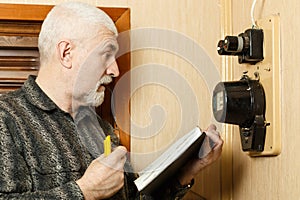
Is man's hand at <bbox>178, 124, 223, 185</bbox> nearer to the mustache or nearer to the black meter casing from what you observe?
the black meter casing

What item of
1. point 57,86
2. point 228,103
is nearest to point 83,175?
point 57,86

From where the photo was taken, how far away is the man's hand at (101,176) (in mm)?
1684

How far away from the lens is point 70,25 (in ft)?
6.25

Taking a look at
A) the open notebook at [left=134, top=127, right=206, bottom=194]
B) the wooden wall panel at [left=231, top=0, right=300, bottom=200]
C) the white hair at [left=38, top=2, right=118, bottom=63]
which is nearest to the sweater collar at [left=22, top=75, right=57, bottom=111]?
the white hair at [left=38, top=2, right=118, bottom=63]

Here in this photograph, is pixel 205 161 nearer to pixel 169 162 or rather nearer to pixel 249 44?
pixel 169 162

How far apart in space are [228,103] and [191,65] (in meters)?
0.44

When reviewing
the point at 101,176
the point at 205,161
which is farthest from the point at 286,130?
the point at 101,176

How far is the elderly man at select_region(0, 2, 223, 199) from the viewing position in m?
1.71

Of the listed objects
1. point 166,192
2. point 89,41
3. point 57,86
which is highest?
point 89,41

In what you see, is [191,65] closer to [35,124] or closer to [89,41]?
[89,41]

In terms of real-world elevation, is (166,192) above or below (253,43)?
below

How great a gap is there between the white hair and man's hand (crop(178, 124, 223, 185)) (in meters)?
0.42

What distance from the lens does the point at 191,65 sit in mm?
2221

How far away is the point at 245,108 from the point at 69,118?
19.4 inches
